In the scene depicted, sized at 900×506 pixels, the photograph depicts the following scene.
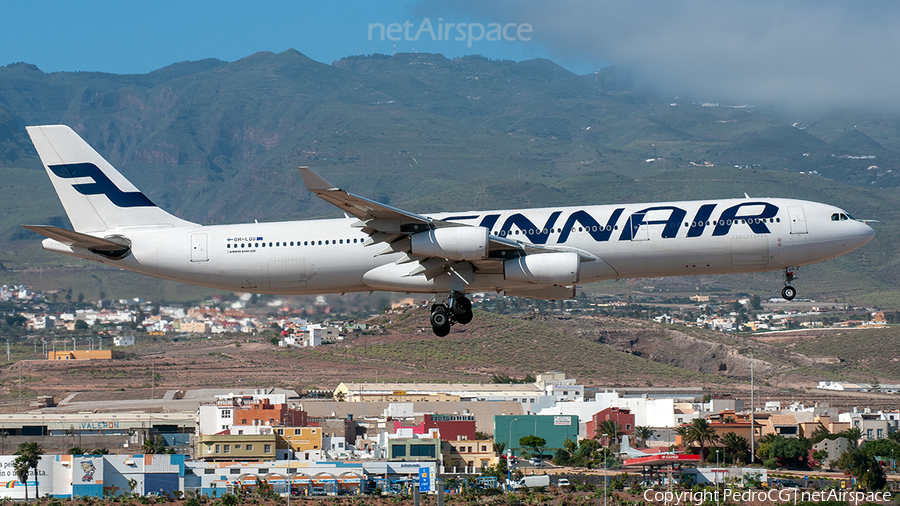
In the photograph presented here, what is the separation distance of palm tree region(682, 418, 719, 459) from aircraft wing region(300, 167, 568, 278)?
48.1m

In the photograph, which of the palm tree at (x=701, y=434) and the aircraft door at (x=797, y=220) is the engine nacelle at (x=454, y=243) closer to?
the aircraft door at (x=797, y=220)

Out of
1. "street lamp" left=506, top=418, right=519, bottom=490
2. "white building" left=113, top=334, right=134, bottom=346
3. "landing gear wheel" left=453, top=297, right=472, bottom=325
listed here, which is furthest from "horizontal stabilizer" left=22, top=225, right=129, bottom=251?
"white building" left=113, top=334, right=134, bottom=346

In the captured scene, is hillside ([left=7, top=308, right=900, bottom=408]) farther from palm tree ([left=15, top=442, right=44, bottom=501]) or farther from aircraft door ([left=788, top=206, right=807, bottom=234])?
aircraft door ([left=788, top=206, right=807, bottom=234])

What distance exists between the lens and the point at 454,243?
144ft

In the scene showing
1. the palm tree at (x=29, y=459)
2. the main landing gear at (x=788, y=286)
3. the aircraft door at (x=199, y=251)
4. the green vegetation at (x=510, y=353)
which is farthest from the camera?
the green vegetation at (x=510, y=353)

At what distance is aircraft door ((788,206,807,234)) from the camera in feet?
153

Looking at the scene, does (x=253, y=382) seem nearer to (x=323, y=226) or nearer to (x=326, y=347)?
(x=326, y=347)

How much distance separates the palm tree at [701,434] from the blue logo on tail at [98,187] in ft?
173

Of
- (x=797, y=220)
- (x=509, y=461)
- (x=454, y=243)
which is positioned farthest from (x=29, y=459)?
(x=797, y=220)

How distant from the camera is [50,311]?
561ft

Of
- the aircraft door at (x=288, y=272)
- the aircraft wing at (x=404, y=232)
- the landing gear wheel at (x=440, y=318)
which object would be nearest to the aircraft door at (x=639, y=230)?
the aircraft wing at (x=404, y=232)

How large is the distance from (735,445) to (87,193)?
57631 mm

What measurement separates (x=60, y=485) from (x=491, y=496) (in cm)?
2671

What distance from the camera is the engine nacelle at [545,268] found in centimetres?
4434
